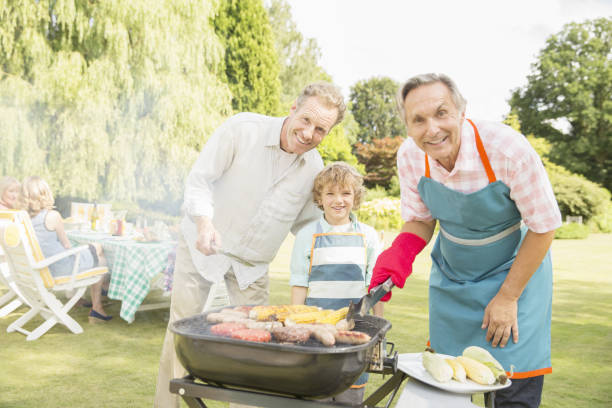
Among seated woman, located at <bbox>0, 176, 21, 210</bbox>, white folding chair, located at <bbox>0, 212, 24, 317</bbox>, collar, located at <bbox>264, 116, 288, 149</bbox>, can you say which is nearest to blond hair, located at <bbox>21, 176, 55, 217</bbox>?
white folding chair, located at <bbox>0, 212, 24, 317</bbox>

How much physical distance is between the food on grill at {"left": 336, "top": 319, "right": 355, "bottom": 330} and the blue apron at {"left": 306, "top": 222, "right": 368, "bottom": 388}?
784 millimetres

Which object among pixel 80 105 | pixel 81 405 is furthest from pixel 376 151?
pixel 81 405

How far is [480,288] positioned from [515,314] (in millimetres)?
149

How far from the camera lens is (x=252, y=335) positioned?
1.41 meters

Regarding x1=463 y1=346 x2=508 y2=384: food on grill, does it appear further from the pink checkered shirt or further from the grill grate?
the pink checkered shirt

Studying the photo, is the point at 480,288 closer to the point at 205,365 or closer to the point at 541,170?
the point at 541,170

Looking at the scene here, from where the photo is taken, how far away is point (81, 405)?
303 cm

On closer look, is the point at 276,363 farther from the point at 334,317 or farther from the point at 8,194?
the point at 8,194

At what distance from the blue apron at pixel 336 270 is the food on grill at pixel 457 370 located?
36.8 inches

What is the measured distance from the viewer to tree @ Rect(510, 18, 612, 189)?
30828 mm

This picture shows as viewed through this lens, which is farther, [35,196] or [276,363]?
[35,196]

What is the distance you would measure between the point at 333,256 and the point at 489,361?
1067 millimetres

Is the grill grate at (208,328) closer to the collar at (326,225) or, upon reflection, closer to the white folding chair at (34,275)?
the collar at (326,225)

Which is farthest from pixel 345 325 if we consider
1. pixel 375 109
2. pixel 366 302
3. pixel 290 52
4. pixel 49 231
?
pixel 375 109
